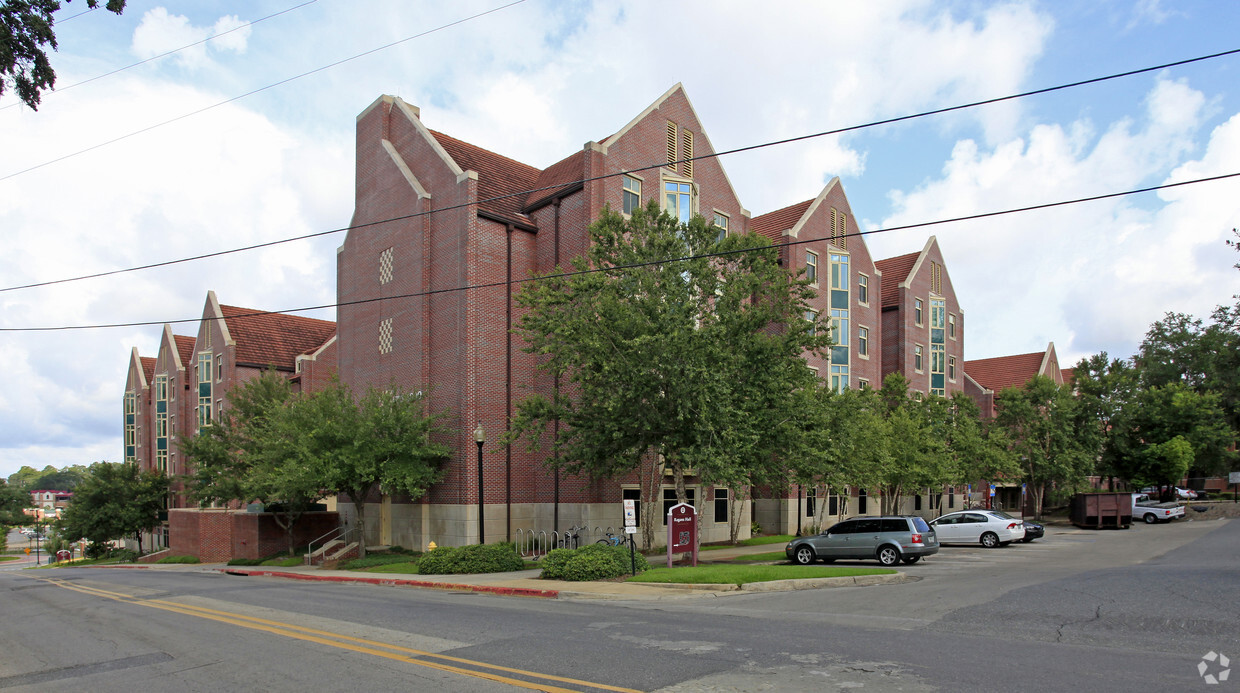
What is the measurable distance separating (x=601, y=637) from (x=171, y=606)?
36.0ft

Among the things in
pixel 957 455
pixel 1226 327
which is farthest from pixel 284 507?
pixel 1226 327

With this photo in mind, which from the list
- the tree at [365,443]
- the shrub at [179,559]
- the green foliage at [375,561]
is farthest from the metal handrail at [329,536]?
the shrub at [179,559]

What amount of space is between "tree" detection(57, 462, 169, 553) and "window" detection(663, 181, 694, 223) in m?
38.7

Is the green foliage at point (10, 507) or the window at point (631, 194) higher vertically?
the window at point (631, 194)

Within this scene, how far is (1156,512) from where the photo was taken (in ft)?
147

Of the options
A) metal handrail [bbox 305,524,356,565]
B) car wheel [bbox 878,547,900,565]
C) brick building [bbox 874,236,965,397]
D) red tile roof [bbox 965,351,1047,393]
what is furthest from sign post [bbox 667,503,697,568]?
red tile roof [bbox 965,351,1047,393]

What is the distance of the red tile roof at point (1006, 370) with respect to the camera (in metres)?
67.4

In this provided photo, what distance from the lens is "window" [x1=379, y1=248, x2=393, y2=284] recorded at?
32.3 m

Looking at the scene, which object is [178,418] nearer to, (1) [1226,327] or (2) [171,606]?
(2) [171,606]

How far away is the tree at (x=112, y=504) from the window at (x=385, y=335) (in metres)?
27.0

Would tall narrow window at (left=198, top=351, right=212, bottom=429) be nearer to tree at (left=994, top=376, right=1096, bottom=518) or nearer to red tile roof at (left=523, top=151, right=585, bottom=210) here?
red tile roof at (left=523, top=151, right=585, bottom=210)

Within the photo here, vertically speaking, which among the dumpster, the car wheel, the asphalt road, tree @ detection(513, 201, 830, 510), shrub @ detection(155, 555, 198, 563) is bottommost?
shrub @ detection(155, 555, 198, 563)

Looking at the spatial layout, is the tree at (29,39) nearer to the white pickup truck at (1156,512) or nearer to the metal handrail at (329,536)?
the metal handrail at (329,536)

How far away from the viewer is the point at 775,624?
38.6 feet
